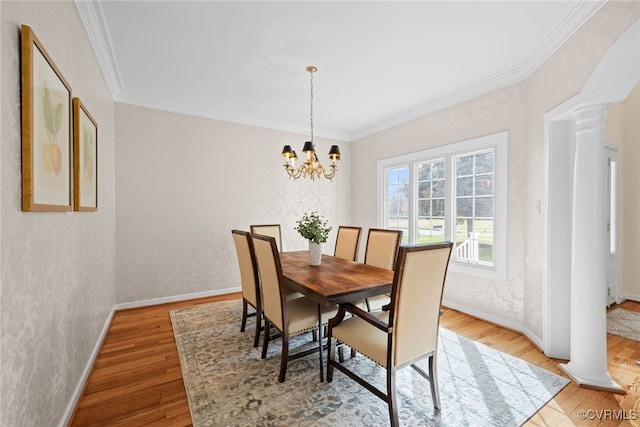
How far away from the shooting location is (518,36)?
2338 millimetres

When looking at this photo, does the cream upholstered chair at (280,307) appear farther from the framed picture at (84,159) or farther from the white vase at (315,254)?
the framed picture at (84,159)

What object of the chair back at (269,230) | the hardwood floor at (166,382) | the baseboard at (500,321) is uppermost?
the chair back at (269,230)

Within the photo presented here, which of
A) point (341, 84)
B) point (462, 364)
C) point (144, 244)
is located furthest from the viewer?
point (144, 244)

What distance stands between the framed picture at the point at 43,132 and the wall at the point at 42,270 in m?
0.03

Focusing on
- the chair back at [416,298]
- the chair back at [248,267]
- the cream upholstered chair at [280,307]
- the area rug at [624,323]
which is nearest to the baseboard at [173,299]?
the chair back at [248,267]

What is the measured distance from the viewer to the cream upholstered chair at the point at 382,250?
2.65 metres

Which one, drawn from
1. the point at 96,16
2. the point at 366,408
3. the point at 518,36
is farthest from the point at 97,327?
the point at 518,36

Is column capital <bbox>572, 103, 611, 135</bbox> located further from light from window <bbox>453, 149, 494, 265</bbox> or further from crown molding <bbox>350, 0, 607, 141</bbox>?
light from window <bbox>453, 149, 494, 265</bbox>

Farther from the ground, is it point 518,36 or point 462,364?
point 518,36

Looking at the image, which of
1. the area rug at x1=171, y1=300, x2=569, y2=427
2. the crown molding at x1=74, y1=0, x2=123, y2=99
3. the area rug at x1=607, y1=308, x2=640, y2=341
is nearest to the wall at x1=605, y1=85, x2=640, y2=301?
the area rug at x1=607, y1=308, x2=640, y2=341

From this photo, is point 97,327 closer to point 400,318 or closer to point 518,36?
point 400,318

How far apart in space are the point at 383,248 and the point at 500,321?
1.52 meters

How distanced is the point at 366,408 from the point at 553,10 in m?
3.09

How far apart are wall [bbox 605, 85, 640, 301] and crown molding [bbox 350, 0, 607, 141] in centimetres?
200
